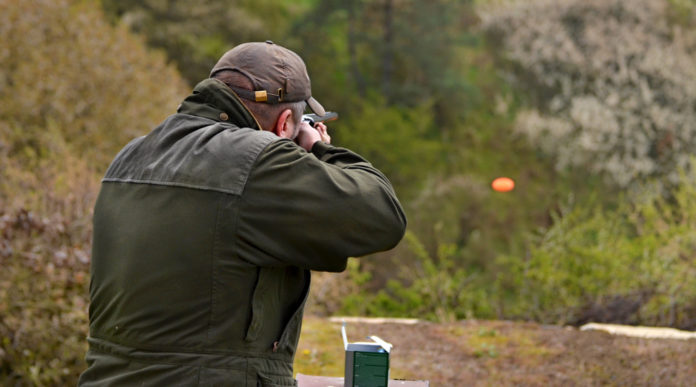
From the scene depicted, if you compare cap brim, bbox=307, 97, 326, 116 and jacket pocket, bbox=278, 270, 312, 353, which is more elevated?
cap brim, bbox=307, 97, 326, 116

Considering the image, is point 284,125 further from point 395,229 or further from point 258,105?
point 395,229

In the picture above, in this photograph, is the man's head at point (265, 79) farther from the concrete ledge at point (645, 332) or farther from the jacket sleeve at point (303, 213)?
the concrete ledge at point (645, 332)

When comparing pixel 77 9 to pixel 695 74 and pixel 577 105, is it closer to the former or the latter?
pixel 577 105

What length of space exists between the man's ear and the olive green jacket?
201mm

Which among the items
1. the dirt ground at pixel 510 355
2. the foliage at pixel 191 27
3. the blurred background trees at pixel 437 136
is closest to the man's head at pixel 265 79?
the dirt ground at pixel 510 355

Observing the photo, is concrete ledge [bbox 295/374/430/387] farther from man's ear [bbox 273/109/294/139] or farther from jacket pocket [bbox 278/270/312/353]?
man's ear [bbox 273/109/294/139]

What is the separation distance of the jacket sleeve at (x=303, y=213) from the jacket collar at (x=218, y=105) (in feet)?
0.72

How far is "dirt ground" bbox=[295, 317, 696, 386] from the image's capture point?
14.7 feet

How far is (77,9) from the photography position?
560 inches

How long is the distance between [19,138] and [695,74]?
14262 millimetres

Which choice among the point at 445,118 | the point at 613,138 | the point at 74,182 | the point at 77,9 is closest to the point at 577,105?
the point at 613,138

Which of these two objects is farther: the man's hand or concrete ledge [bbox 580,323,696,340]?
concrete ledge [bbox 580,323,696,340]

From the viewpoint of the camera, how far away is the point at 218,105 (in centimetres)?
231

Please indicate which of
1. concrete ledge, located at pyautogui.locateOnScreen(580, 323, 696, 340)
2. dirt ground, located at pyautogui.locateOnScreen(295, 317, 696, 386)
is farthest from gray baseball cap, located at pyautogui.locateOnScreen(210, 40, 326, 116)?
concrete ledge, located at pyautogui.locateOnScreen(580, 323, 696, 340)
